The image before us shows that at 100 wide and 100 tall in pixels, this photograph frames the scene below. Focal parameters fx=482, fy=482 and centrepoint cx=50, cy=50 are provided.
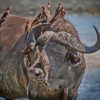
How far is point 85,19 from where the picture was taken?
1562 centimetres

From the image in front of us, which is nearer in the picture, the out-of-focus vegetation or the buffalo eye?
the buffalo eye

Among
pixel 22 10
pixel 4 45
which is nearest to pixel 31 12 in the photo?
pixel 22 10

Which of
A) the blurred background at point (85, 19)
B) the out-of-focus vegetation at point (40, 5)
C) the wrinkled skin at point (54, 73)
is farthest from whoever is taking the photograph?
the out-of-focus vegetation at point (40, 5)

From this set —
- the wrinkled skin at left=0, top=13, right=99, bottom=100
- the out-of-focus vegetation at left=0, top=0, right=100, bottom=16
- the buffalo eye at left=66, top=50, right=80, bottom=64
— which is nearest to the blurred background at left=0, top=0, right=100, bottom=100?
the out-of-focus vegetation at left=0, top=0, right=100, bottom=16

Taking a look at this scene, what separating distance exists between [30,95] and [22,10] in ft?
37.7

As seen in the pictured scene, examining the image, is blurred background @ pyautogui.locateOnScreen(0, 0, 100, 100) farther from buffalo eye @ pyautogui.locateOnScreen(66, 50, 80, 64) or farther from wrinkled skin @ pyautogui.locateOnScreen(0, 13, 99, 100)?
buffalo eye @ pyautogui.locateOnScreen(66, 50, 80, 64)

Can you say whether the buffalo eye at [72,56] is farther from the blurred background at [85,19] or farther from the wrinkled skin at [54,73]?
the blurred background at [85,19]

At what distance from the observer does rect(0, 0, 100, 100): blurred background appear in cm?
942

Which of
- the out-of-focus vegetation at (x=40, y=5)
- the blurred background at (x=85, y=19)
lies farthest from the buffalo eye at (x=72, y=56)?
the out-of-focus vegetation at (x=40, y=5)

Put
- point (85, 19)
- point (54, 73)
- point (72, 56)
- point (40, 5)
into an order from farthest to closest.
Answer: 1. point (40, 5)
2. point (85, 19)
3. point (72, 56)
4. point (54, 73)

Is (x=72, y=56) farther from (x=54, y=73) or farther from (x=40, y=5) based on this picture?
(x=40, y=5)

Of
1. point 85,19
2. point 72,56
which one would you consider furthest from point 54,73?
point 85,19

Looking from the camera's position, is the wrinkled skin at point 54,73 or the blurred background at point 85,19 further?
the blurred background at point 85,19

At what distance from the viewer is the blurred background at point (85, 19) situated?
9.42 m
